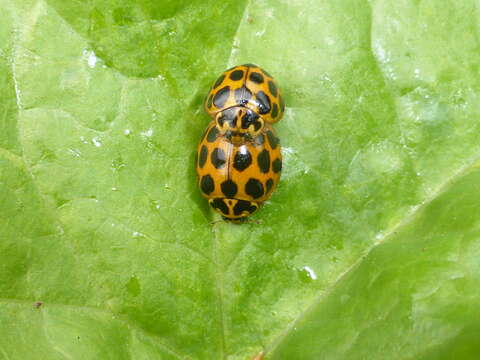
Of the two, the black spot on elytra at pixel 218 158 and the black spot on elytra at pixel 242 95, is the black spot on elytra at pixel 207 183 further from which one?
the black spot on elytra at pixel 242 95

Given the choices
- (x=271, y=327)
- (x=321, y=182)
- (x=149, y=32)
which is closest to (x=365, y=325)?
(x=271, y=327)

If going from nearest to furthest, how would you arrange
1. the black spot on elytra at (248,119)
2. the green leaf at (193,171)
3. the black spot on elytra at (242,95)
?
the green leaf at (193,171), the black spot on elytra at (242,95), the black spot on elytra at (248,119)

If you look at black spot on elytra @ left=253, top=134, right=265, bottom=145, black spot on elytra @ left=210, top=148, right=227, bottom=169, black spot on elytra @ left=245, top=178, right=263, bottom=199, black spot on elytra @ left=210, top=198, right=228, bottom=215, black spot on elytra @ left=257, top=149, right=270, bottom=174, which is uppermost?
black spot on elytra @ left=253, top=134, right=265, bottom=145

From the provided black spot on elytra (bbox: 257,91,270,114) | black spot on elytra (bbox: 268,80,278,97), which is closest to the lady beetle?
black spot on elytra (bbox: 257,91,270,114)

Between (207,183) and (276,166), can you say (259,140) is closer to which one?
(276,166)

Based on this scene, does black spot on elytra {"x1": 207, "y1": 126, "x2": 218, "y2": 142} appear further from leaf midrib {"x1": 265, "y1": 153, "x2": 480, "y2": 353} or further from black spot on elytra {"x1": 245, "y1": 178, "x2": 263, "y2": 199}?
leaf midrib {"x1": 265, "y1": 153, "x2": 480, "y2": 353}

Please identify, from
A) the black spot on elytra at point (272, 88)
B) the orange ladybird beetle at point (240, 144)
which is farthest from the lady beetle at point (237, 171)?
the black spot on elytra at point (272, 88)

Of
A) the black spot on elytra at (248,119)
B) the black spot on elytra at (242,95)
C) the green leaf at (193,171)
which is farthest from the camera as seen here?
the black spot on elytra at (248,119)
